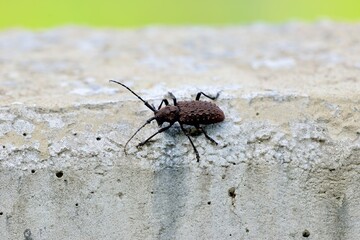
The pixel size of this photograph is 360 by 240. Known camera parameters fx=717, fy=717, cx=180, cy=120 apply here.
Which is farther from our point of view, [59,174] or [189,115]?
[189,115]

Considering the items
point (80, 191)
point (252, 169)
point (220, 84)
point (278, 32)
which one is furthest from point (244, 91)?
point (278, 32)

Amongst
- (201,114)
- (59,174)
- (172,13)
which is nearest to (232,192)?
(201,114)

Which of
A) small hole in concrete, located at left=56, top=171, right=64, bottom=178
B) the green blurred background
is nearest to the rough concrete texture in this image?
small hole in concrete, located at left=56, top=171, right=64, bottom=178

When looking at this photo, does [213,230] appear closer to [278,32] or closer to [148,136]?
[148,136]

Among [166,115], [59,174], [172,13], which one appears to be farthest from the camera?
[172,13]

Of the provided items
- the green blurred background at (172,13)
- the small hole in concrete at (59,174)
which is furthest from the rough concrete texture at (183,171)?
the green blurred background at (172,13)

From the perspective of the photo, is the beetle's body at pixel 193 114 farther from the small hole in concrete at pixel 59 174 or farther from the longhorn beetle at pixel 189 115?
the small hole in concrete at pixel 59 174

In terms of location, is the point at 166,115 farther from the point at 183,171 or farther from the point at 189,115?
the point at 183,171

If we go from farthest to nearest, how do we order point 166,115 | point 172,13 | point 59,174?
1. point 172,13
2. point 166,115
3. point 59,174
